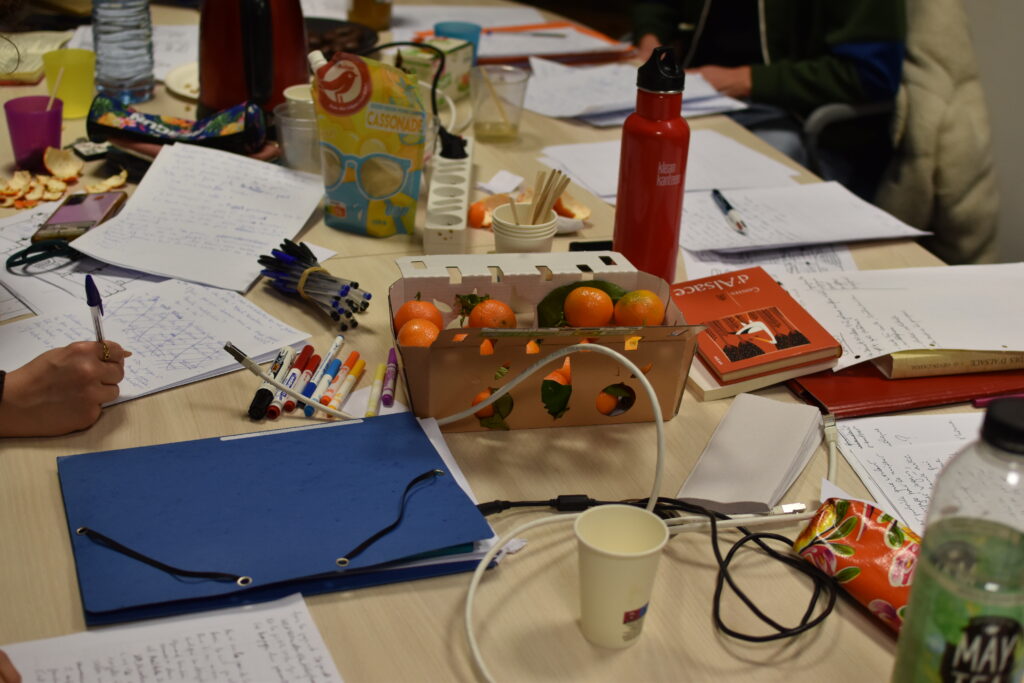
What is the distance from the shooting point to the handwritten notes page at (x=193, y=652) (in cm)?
65

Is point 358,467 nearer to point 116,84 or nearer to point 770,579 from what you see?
point 770,579

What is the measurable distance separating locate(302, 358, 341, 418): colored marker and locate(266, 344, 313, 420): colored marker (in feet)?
0.08

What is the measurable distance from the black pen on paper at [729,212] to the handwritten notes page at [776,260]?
0.19ft

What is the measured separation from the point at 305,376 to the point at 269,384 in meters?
0.04

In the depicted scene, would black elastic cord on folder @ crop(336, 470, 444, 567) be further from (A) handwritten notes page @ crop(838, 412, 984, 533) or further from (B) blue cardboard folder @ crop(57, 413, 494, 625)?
(A) handwritten notes page @ crop(838, 412, 984, 533)

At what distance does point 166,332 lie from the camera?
1067 mm

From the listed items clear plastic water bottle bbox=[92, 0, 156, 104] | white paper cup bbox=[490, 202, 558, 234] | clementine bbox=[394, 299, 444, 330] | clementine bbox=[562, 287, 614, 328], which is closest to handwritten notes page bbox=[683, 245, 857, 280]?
white paper cup bbox=[490, 202, 558, 234]

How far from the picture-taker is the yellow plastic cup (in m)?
1.65

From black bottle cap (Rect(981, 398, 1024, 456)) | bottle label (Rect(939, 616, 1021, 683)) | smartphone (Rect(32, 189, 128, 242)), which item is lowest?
smartphone (Rect(32, 189, 128, 242))

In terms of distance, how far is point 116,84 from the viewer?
1.76 m

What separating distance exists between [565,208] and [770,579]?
0.76 meters

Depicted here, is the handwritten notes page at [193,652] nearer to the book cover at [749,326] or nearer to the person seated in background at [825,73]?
the book cover at [749,326]

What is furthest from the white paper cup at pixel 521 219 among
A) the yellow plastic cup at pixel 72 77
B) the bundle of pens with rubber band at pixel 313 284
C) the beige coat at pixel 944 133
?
the beige coat at pixel 944 133

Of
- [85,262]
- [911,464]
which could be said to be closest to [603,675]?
[911,464]
